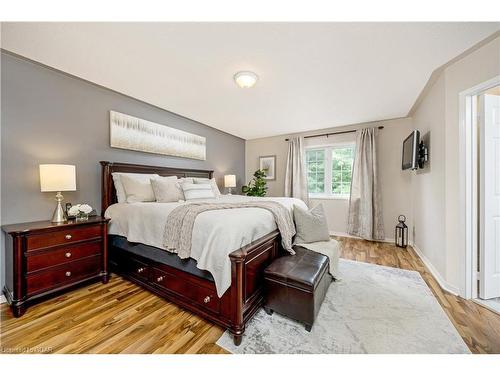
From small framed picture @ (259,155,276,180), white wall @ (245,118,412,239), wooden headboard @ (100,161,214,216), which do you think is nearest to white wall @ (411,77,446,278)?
white wall @ (245,118,412,239)

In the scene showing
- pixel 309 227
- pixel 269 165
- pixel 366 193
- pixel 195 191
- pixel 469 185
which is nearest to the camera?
pixel 469 185

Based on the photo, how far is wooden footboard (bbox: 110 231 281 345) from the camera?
1.37m

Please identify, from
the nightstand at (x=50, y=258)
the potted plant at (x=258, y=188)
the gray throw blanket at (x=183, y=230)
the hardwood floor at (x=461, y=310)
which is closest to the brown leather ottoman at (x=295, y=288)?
the gray throw blanket at (x=183, y=230)

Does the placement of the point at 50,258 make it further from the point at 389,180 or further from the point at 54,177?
the point at 389,180

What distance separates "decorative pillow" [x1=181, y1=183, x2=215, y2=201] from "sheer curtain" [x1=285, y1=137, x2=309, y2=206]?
2.32 m

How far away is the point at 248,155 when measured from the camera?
18.3 feet

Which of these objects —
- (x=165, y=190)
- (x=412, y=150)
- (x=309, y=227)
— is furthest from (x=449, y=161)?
(x=165, y=190)

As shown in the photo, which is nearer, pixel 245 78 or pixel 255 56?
pixel 255 56

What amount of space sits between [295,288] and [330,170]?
11.8 ft

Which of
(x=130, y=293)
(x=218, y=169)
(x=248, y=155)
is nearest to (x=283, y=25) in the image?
(x=130, y=293)

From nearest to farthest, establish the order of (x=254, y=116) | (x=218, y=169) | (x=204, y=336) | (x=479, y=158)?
(x=204, y=336)
(x=479, y=158)
(x=254, y=116)
(x=218, y=169)

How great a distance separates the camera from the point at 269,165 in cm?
524

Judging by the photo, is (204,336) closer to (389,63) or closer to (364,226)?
(389,63)
